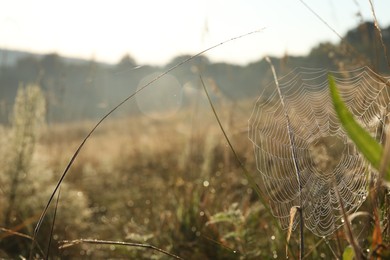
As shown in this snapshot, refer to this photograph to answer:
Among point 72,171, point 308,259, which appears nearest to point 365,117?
point 308,259

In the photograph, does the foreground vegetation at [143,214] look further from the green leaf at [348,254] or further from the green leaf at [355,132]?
the green leaf at [355,132]

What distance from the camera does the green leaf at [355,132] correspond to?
950 mm

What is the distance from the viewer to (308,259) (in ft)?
6.45

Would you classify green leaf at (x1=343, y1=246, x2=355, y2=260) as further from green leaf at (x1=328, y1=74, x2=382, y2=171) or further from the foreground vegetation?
the foreground vegetation

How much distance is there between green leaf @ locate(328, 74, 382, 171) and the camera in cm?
95

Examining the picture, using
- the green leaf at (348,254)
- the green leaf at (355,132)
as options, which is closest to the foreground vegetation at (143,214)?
the green leaf at (348,254)

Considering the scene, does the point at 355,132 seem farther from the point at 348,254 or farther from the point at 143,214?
the point at 143,214

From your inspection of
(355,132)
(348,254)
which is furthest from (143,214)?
(355,132)

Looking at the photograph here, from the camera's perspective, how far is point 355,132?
3.14 ft

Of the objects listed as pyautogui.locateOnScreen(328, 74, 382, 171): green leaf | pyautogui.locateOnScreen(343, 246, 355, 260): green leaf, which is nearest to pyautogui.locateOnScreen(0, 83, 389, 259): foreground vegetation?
pyautogui.locateOnScreen(343, 246, 355, 260): green leaf

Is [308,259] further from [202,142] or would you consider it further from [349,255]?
[202,142]

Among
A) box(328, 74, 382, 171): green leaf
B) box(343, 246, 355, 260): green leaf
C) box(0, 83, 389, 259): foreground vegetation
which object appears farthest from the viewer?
box(0, 83, 389, 259): foreground vegetation

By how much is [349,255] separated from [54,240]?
2.27 meters

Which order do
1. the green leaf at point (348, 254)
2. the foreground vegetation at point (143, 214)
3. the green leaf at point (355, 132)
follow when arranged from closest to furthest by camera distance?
1. the green leaf at point (355, 132)
2. the green leaf at point (348, 254)
3. the foreground vegetation at point (143, 214)
